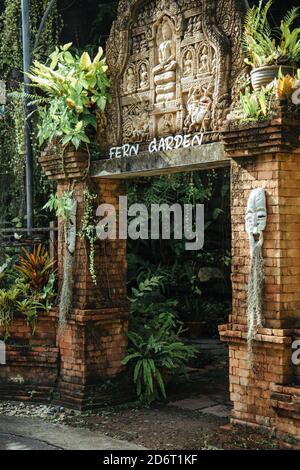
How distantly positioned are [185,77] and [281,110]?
144 cm

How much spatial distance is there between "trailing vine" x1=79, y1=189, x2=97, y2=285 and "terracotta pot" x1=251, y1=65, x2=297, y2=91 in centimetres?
258

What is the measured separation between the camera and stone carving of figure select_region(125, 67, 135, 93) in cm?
750

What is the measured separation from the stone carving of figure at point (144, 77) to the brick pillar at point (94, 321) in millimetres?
1263

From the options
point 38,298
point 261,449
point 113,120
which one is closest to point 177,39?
point 113,120

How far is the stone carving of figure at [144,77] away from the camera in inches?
289

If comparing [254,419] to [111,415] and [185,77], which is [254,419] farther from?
[185,77]

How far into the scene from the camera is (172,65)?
6.95 meters

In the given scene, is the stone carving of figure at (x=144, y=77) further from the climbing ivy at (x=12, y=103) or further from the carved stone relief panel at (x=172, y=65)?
the climbing ivy at (x=12, y=103)

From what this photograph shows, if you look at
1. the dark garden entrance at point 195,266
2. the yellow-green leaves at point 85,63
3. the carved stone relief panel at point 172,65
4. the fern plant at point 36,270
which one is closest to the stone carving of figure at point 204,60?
the carved stone relief panel at point 172,65

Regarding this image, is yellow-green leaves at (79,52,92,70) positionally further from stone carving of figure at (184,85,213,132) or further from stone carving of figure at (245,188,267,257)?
stone carving of figure at (245,188,267,257)
